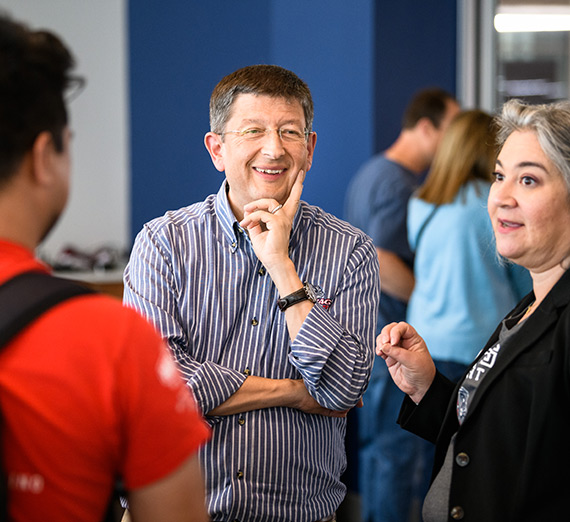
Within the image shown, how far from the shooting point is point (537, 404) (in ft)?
4.87

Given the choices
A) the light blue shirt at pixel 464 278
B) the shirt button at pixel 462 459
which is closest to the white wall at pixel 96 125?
the light blue shirt at pixel 464 278

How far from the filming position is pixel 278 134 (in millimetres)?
1843

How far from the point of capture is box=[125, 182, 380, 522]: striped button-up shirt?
1707mm

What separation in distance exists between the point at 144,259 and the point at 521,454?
98cm

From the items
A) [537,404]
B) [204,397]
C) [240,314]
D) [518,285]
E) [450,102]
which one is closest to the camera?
[537,404]

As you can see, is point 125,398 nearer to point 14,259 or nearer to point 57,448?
point 57,448

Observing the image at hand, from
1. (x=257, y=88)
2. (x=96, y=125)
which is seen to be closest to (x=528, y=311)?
(x=257, y=88)

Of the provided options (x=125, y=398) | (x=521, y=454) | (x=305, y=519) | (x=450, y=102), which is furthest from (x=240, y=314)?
(x=450, y=102)

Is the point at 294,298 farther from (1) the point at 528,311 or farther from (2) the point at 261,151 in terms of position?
(1) the point at 528,311

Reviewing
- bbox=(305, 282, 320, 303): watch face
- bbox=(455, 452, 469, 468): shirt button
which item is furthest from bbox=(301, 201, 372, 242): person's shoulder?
bbox=(455, 452, 469, 468): shirt button

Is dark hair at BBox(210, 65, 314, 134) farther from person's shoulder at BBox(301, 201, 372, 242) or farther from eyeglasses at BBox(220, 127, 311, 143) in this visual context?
person's shoulder at BBox(301, 201, 372, 242)

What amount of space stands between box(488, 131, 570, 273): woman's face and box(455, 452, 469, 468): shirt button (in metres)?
0.46

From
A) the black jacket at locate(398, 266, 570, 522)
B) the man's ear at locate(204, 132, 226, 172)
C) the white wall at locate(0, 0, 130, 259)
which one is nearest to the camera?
the black jacket at locate(398, 266, 570, 522)

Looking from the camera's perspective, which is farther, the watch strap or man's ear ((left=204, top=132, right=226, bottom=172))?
man's ear ((left=204, top=132, right=226, bottom=172))
